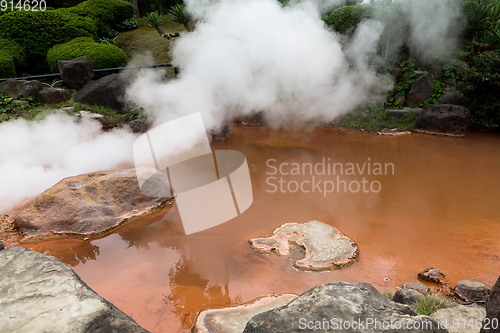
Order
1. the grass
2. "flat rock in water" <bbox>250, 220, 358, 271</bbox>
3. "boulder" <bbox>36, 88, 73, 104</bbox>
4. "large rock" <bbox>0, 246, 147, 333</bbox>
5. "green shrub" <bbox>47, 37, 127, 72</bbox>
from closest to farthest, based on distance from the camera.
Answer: "large rock" <bbox>0, 246, 147, 333</bbox>
"flat rock in water" <bbox>250, 220, 358, 271</bbox>
"boulder" <bbox>36, 88, 73, 104</bbox>
"green shrub" <bbox>47, 37, 127, 72</bbox>
the grass

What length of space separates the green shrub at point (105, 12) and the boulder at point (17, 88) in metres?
4.23

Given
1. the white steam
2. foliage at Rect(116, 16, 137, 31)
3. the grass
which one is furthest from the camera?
foliage at Rect(116, 16, 137, 31)

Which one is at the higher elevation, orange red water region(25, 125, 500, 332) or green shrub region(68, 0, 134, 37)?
green shrub region(68, 0, 134, 37)

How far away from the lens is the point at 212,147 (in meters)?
6.31

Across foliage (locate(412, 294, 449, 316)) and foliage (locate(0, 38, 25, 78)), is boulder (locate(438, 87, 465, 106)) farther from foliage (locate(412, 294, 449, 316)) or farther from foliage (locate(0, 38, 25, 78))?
foliage (locate(0, 38, 25, 78))

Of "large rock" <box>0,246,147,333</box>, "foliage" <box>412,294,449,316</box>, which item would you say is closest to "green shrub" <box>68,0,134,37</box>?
"large rock" <box>0,246,147,333</box>

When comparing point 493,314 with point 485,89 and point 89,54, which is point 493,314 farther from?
point 89,54

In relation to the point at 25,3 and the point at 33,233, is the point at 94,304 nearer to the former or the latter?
the point at 33,233

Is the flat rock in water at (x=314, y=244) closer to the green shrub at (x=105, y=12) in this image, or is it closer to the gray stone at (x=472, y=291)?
the gray stone at (x=472, y=291)

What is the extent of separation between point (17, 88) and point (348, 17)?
28.8 ft

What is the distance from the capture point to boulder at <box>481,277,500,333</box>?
1.47m

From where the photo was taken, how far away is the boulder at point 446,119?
6812 mm

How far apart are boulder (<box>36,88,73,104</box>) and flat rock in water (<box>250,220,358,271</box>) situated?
6.52 m

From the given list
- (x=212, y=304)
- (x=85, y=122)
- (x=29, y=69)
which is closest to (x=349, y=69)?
(x=85, y=122)
